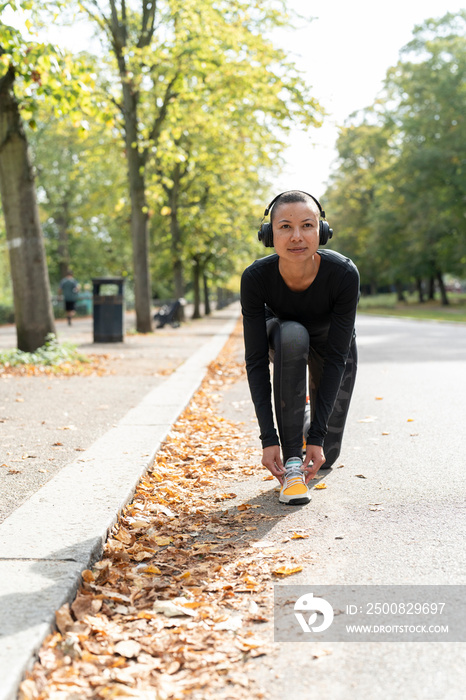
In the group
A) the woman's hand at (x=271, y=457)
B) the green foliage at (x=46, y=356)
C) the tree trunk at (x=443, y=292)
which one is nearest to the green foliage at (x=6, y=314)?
the green foliage at (x=46, y=356)

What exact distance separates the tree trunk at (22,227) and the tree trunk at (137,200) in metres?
6.57

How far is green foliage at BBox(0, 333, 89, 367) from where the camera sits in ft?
36.2

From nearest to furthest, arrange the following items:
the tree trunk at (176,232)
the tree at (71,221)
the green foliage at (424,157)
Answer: the tree trunk at (176,232) → the tree at (71,221) → the green foliage at (424,157)

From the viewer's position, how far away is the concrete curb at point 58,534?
2.26 metres

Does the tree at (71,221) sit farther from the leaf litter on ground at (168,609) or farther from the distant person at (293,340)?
the leaf litter on ground at (168,609)

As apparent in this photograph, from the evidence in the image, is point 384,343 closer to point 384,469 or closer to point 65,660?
point 384,469

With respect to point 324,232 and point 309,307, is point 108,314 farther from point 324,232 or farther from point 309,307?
point 324,232

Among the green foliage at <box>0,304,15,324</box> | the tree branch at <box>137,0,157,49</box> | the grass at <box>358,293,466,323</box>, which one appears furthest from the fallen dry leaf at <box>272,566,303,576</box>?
the green foliage at <box>0,304,15,324</box>

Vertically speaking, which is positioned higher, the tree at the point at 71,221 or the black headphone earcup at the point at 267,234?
the tree at the point at 71,221

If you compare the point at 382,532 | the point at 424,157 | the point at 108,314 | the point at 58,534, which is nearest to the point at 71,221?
the point at 424,157

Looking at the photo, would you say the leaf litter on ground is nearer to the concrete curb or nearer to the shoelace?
the concrete curb

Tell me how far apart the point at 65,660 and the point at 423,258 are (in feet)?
156

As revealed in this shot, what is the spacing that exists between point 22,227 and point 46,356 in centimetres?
205

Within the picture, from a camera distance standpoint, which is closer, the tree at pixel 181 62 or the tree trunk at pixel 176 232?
the tree at pixel 181 62
